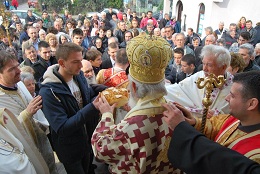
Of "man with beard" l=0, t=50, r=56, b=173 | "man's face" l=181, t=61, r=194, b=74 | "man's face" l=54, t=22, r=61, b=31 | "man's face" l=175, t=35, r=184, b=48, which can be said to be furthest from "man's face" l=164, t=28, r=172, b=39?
"man with beard" l=0, t=50, r=56, b=173

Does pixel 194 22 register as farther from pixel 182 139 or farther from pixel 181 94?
pixel 182 139

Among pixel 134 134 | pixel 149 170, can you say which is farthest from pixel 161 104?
pixel 149 170

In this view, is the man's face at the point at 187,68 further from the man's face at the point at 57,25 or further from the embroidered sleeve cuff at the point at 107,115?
the man's face at the point at 57,25

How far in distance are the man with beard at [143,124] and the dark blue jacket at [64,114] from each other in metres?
0.70

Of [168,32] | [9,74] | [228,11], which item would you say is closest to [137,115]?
[9,74]

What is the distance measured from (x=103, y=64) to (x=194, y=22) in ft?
36.9

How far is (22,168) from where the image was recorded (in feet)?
6.97

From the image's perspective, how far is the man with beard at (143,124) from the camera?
5.67 ft

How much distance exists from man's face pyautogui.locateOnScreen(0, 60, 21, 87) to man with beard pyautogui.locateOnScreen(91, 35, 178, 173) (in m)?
1.43

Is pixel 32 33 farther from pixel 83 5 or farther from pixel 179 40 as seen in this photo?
pixel 83 5

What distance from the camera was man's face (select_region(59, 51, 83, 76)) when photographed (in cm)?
270

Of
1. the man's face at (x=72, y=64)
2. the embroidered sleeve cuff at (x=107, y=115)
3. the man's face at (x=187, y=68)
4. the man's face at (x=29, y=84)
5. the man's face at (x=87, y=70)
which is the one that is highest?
the man's face at (x=72, y=64)

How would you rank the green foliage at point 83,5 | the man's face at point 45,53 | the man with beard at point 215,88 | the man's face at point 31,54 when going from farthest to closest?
the green foliage at point 83,5, the man's face at point 31,54, the man's face at point 45,53, the man with beard at point 215,88

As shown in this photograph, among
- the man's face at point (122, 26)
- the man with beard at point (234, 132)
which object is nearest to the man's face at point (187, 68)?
the man with beard at point (234, 132)
